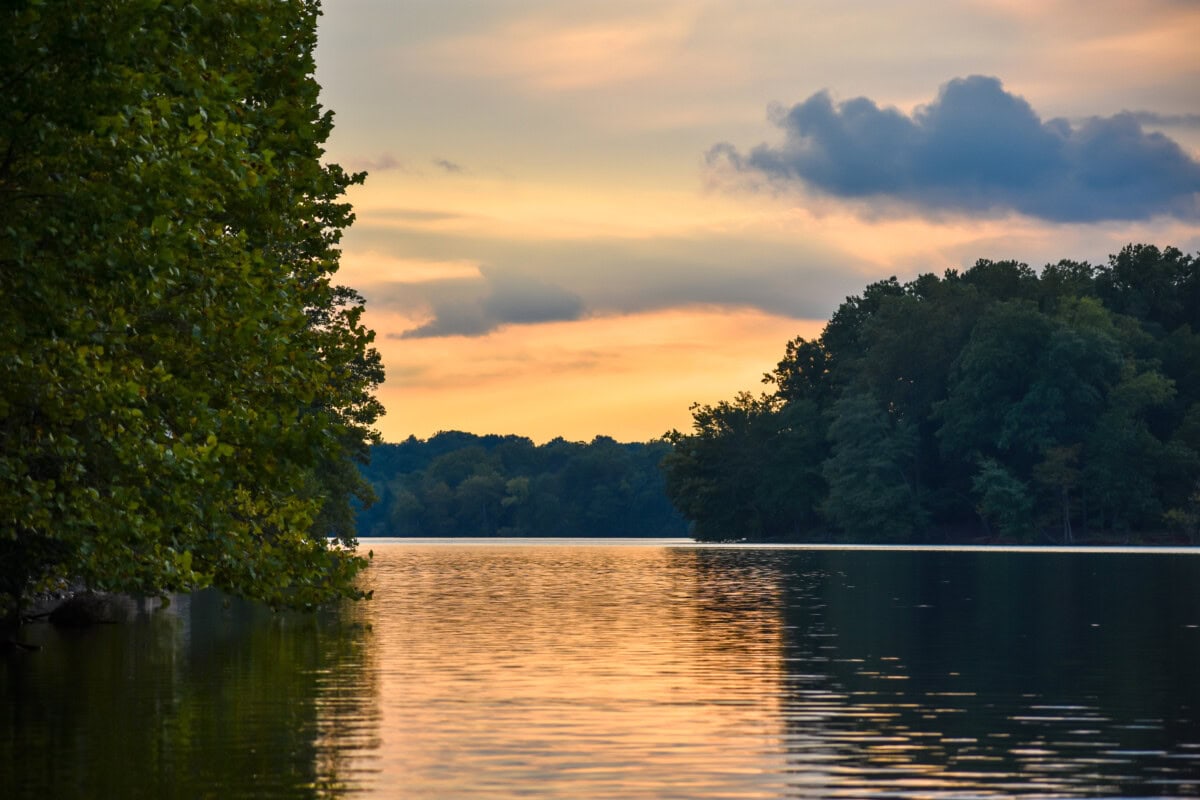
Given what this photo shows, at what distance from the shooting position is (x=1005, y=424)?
552ft

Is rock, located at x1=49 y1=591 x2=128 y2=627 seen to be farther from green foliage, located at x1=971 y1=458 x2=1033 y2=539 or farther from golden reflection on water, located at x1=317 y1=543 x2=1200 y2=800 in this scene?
green foliage, located at x1=971 y1=458 x2=1033 y2=539

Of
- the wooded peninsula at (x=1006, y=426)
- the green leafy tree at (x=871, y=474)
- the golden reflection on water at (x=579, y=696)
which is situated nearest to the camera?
the golden reflection on water at (x=579, y=696)

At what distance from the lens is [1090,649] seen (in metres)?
41.3

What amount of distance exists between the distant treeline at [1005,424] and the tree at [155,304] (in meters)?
133

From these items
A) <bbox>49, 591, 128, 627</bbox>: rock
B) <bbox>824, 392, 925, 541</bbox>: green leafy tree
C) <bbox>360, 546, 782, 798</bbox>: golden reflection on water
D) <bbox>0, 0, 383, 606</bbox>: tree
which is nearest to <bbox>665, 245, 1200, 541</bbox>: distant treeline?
<bbox>824, 392, 925, 541</bbox>: green leafy tree

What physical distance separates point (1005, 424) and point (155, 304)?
151m

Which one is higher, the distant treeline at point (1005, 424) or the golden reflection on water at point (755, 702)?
the distant treeline at point (1005, 424)

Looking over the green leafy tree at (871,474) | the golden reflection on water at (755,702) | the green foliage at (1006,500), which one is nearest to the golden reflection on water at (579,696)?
the golden reflection on water at (755,702)

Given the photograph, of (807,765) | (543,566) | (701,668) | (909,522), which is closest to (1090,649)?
(701,668)

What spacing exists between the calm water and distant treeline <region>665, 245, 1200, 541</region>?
102 m

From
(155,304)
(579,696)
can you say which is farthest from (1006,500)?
(155,304)

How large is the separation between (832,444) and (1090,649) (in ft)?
510

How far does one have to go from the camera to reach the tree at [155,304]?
2078 cm

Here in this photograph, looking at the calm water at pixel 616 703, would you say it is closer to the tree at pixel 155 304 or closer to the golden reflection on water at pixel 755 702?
the golden reflection on water at pixel 755 702
